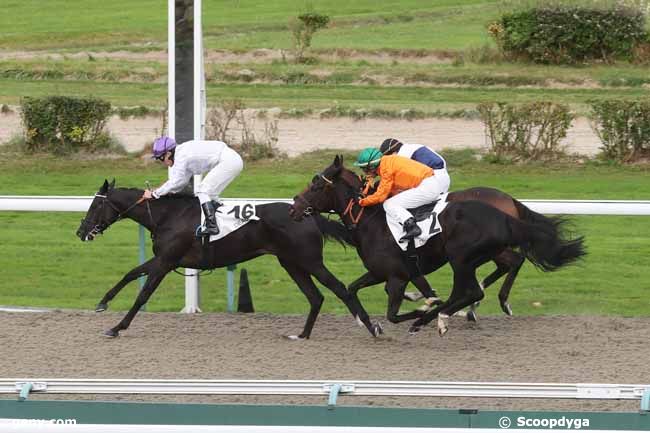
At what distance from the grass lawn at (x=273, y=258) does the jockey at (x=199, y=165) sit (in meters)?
1.36

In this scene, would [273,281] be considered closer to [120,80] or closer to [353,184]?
[353,184]

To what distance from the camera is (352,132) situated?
15.9 meters

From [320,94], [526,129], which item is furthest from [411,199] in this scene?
[320,94]

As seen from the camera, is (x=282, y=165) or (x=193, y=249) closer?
(x=193, y=249)

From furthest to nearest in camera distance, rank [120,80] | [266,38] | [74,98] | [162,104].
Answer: [266,38], [120,80], [162,104], [74,98]

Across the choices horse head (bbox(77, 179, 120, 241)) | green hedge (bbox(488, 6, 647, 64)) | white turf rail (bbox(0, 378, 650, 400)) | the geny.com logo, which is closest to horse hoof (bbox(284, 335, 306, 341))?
horse head (bbox(77, 179, 120, 241))

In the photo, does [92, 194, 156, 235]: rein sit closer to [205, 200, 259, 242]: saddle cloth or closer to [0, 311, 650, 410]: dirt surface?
[205, 200, 259, 242]: saddle cloth

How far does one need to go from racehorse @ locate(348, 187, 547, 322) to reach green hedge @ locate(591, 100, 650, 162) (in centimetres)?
496

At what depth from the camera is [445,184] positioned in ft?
27.1

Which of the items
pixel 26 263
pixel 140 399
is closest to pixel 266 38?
pixel 26 263

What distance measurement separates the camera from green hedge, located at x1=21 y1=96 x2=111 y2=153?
13773 millimetres

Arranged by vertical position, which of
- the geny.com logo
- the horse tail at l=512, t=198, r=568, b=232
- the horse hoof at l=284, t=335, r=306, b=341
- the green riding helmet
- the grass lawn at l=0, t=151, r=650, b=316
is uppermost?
the green riding helmet

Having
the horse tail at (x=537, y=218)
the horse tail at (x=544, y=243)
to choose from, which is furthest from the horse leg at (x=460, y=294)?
the horse tail at (x=537, y=218)

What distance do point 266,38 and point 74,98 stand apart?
29.4 ft
